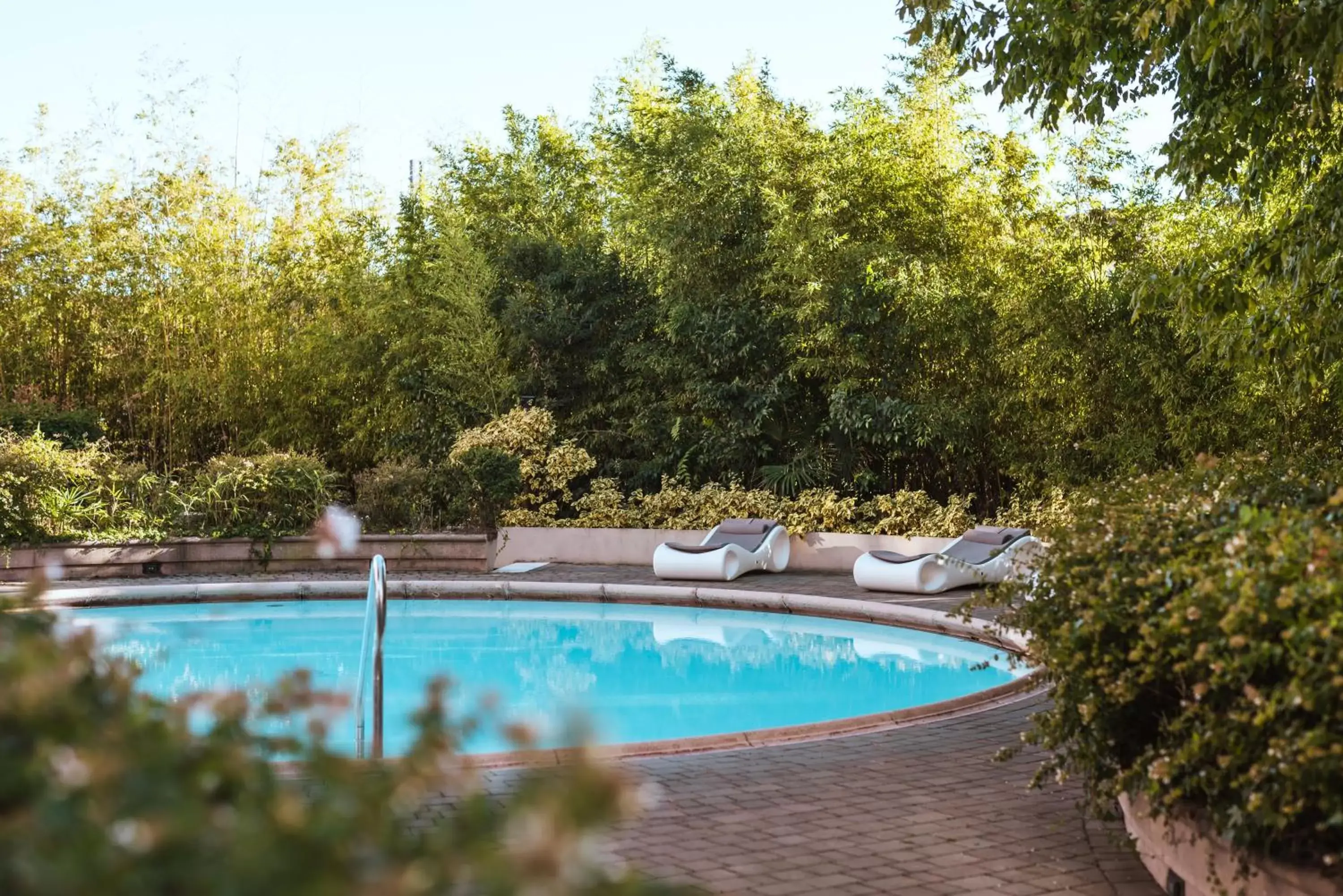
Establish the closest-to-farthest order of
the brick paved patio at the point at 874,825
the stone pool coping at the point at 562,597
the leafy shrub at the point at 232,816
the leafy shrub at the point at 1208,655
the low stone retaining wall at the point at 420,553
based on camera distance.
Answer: the leafy shrub at the point at 232,816 → the leafy shrub at the point at 1208,655 → the brick paved patio at the point at 874,825 → the stone pool coping at the point at 562,597 → the low stone retaining wall at the point at 420,553

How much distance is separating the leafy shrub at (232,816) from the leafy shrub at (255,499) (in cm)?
1037

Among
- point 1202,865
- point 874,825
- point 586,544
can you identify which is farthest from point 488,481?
point 1202,865

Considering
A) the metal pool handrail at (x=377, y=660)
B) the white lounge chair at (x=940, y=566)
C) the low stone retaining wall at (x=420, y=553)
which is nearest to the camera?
the metal pool handrail at (x=377, y=660)

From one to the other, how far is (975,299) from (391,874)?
462 inches

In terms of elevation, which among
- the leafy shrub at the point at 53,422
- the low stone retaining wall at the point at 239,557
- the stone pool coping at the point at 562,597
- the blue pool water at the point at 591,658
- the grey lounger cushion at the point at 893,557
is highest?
the leafy shrub at the point at 53,422

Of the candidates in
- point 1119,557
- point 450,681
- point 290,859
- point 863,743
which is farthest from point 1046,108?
point 290,859

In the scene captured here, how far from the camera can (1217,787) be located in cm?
288

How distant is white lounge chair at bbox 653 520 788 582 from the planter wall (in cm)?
701

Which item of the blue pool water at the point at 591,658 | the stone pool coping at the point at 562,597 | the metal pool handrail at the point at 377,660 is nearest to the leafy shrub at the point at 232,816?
the metal pool handrail at the point at 377,660

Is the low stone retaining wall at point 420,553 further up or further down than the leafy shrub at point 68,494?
further down

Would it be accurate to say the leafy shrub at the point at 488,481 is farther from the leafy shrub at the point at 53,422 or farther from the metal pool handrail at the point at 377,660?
the metal pool handrail at the point at 377,660

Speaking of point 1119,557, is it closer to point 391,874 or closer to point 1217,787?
point 1217,787

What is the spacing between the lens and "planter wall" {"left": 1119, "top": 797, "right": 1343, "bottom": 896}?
108 inches

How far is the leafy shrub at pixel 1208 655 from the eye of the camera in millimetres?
2625
